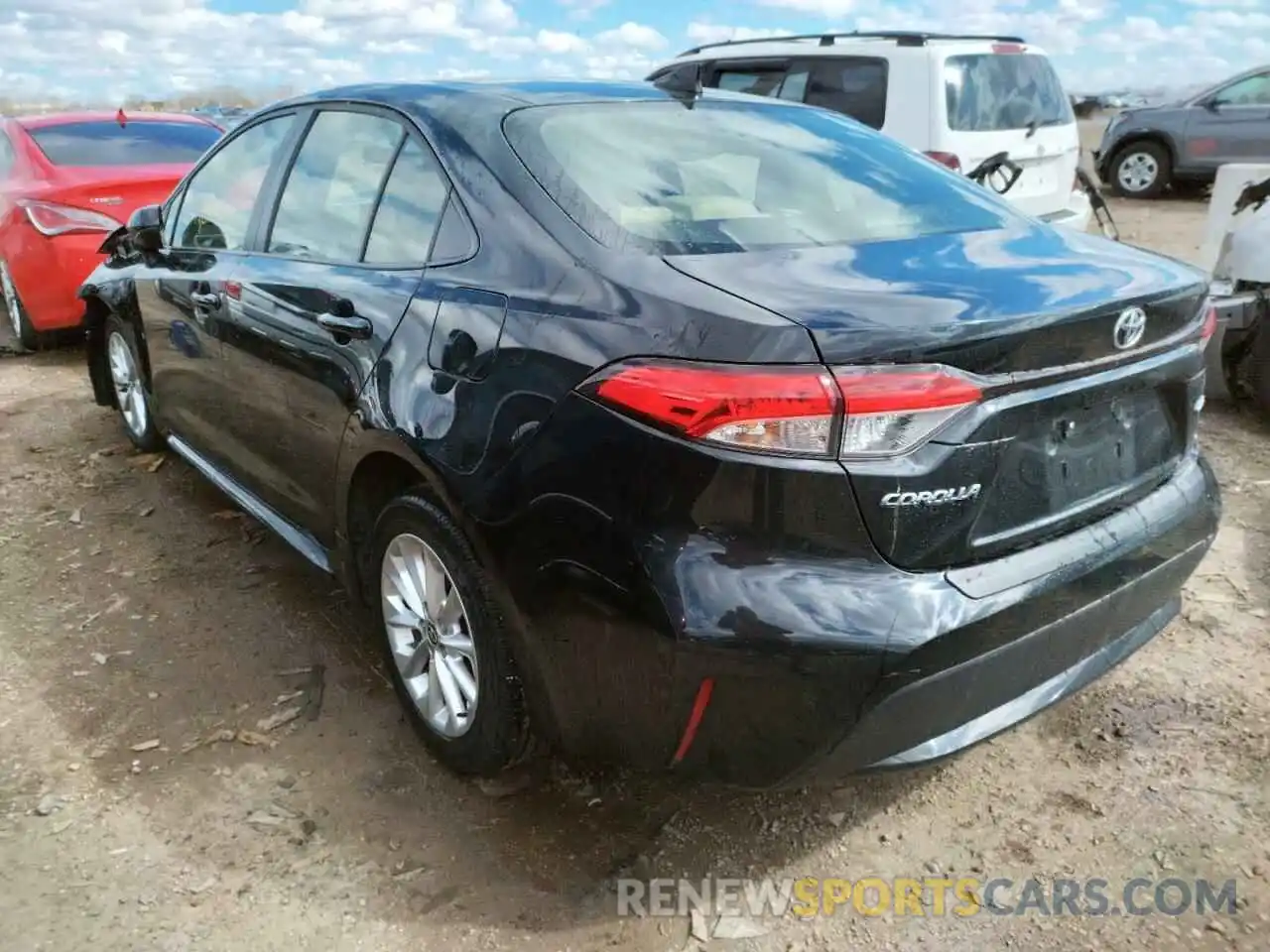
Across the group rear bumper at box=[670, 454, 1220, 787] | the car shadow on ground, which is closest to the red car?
the car shadow on ground

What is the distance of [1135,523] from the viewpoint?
2195 mm

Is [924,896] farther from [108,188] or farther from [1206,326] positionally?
[108,188]

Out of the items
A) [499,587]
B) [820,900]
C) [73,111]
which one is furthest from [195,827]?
[73,111]

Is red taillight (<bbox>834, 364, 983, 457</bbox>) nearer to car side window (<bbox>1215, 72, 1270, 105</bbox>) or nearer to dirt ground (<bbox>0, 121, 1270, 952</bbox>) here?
dirt ground (<bbox>0, 121, 1270, 952</bbox>)

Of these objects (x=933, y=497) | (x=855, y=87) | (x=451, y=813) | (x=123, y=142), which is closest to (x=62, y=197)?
(x=123, y=142)

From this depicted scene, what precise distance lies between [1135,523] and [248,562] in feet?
9.58

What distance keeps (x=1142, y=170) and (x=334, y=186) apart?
14156 mm

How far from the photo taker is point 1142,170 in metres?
14.3

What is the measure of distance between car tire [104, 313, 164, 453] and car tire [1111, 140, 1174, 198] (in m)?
13.6

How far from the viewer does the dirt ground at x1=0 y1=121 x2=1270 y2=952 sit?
7.05 ft

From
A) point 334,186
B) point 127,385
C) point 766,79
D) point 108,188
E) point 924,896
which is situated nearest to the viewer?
point 924,896

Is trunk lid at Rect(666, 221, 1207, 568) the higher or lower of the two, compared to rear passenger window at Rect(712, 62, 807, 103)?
lower

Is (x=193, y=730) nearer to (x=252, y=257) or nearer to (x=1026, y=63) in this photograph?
(x=252, y=257)

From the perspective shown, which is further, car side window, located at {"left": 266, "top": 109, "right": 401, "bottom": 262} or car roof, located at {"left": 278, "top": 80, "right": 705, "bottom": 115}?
car side window, located at {"left": 266, "top": 109, "right": 401, "bottom": 262}
